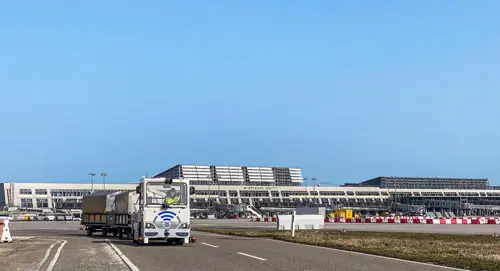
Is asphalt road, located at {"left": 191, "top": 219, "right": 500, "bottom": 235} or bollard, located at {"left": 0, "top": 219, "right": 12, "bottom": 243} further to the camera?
asphalt road, located at {"left": 191, "top": 219, "right": 500, "bottom": 235}

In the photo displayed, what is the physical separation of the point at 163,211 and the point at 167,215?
10.2 inches

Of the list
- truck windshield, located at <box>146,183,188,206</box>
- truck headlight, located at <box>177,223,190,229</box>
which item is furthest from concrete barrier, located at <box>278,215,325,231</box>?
truck headlight, located at <box>177,223,190,229</box>

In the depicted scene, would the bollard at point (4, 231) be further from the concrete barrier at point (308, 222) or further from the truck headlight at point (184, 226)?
the concrete barrier at point (308, 222)

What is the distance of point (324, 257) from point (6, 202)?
17759cm

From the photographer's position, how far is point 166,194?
27500mm

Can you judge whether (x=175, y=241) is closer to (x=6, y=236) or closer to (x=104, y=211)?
(x=6, y=236)

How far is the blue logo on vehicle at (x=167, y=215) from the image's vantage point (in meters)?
26.8

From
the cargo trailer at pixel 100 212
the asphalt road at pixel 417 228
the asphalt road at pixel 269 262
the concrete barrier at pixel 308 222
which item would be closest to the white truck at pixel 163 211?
the asphalt road at pixel 269 262

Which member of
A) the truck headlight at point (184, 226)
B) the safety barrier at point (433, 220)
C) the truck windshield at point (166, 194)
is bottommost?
the safety barrier at point (433, 220)

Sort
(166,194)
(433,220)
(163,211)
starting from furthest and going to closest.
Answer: (433,220), (166,194), (163,211)

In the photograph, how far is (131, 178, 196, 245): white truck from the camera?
26672mm

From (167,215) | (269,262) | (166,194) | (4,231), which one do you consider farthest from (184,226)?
(4,231)

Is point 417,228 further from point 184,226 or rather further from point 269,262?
point 269,262

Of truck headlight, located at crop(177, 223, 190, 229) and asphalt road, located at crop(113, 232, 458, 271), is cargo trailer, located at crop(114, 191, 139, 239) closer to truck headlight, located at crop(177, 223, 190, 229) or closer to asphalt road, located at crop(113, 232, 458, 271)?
truck headlight, located at crop(177, 223, 190, 229)
